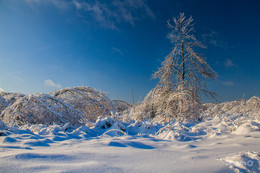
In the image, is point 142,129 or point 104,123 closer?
point 142,129

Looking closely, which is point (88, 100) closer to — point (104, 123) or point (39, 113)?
point (39, 113)

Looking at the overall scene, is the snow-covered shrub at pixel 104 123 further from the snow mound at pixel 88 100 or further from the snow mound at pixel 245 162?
the snow mound at pixel 88 100

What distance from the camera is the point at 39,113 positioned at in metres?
4.30

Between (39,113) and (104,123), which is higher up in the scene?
(39,113)

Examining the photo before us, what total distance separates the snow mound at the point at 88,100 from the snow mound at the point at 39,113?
1861 millimetres

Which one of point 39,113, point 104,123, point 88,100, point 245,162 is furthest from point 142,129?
point 88,100

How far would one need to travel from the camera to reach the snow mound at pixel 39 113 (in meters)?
4.27

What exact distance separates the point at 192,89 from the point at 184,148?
6626 millimetres

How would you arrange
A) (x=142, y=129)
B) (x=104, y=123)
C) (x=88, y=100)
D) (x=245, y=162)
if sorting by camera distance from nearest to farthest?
1. (x=245, y=162)
2. (x=142, y=129)
3. (x=104, y=123)
4. (x=88, y=100)

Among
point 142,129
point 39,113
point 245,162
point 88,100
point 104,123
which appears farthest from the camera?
point 88,100

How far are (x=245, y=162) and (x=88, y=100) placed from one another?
6.21 m

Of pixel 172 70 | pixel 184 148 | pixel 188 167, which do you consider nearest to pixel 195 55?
pixel 172 70

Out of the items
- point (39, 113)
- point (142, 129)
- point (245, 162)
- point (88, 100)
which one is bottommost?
point (245, 162)

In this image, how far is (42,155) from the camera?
108 centimetres
